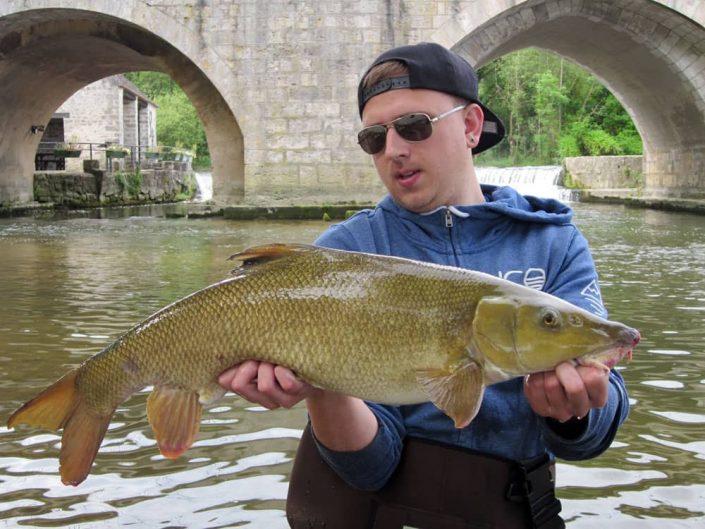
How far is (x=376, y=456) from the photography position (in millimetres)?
2324

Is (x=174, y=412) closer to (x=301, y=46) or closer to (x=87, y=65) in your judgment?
(x=301, y=46)

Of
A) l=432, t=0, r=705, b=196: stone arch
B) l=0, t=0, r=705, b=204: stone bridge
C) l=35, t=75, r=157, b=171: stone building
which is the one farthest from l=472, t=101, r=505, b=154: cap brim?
l=35, t=75, r=157, b=171: stone building

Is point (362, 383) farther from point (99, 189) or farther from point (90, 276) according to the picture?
point (99, 189)

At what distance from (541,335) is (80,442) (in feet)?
3.91

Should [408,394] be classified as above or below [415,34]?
below

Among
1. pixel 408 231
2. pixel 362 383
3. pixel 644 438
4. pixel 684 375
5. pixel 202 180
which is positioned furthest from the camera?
pixel 202 180

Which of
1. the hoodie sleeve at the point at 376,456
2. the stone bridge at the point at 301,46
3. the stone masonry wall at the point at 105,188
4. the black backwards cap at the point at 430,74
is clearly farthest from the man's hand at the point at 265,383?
the stone masonry wall at the point at 105,188

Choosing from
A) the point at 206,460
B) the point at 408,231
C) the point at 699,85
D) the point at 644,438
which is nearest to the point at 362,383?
the point at 408,231

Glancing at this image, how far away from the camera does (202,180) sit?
46.7 meters

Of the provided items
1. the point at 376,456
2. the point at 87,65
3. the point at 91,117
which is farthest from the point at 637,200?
the point at 91,117

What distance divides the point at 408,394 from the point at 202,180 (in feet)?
150

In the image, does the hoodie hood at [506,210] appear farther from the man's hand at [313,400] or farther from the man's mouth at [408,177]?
the man's hand at [313,400]

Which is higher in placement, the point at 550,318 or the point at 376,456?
the point at 550,318

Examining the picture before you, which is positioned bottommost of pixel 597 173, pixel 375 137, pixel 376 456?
pixel 376 456
